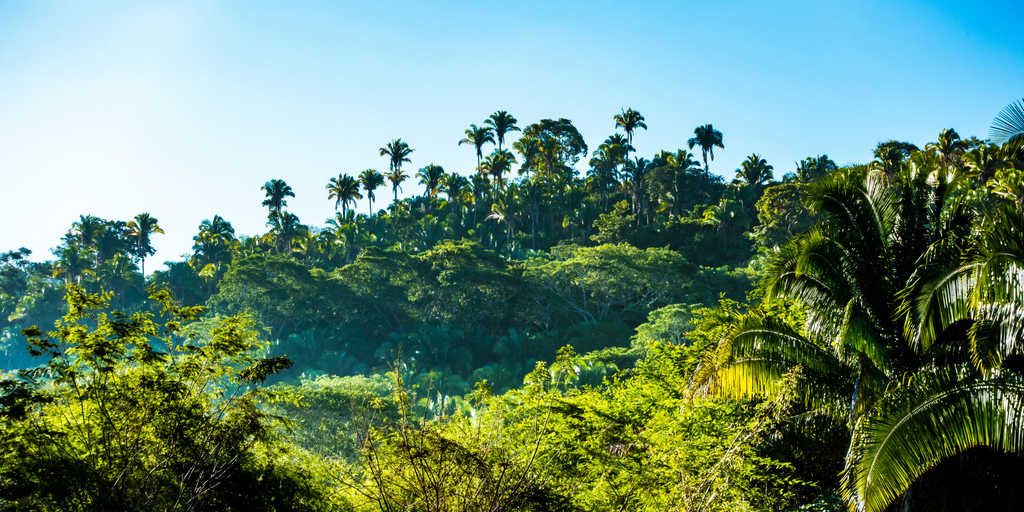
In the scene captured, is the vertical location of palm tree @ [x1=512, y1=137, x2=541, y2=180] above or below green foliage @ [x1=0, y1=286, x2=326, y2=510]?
above

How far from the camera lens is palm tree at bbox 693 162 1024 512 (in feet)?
26.4

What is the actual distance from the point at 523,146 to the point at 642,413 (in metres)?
61.6

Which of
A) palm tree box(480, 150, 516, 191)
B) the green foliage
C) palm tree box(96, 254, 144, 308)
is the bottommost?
the green foliage

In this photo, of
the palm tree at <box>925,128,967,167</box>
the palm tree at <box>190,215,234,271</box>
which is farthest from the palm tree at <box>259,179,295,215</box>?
the palm tree at <box>925,128,967,167</box>

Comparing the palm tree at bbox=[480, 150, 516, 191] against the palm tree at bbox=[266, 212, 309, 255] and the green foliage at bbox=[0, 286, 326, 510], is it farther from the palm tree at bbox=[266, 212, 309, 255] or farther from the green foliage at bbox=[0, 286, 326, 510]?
the green foliage at bbox=[0, 286, 326, 510]

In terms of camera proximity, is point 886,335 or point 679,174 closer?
point 886,335

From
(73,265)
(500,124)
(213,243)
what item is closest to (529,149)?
(500,124)

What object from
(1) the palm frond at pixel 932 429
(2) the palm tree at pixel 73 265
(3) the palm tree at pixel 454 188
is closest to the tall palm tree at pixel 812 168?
(3) the palm tree at pixel 454 188

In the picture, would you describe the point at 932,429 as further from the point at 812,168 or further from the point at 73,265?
the point at 73,265

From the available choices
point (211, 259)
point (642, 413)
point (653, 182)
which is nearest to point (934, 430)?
point (642, 413)

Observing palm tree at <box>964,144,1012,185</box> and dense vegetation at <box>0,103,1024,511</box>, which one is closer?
dense vegetation at <box>0,103,1024,511</box>

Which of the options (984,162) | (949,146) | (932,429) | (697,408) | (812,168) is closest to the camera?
(932,429)

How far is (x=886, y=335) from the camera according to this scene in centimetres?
1027

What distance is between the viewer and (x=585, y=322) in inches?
1838
